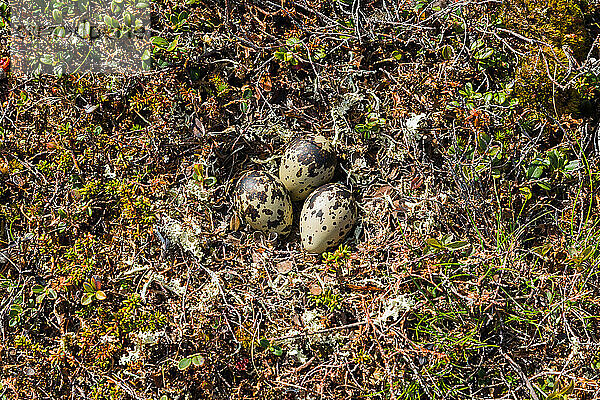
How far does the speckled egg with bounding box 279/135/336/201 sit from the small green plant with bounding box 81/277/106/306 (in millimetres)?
1177

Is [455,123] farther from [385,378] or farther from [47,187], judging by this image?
[47,187]

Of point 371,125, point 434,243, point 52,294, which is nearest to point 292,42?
point 371,125

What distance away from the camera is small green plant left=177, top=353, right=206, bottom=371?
274 cm

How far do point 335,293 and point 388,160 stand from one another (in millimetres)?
815

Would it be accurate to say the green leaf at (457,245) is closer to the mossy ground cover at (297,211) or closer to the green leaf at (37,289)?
the mossy ground cover at (297,211)

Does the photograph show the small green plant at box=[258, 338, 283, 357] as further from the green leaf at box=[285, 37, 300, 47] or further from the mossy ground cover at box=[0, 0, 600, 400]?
the green leaf at box=[285, 37, 300, 47]

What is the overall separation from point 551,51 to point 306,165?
1.44m

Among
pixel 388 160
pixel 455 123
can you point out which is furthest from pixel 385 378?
pixel 455 123

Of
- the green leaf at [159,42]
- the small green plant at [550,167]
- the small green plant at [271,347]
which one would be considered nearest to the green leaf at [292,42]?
the green leaf at [159,42]

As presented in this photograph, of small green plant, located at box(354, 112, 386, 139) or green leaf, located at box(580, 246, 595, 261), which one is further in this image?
small green plant, located at box(354, 112, 386, 139)

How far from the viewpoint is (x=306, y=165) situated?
9.37ft

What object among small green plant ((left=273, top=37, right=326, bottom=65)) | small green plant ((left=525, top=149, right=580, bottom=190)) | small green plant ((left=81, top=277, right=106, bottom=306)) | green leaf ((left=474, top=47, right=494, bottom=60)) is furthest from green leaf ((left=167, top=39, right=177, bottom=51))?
small green plant ((left=525, top=149, right=580, bottom=190))

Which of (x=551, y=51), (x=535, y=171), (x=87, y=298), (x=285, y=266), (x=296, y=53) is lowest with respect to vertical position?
(x=87, y=298)

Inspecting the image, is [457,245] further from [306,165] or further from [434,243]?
[306,165]
